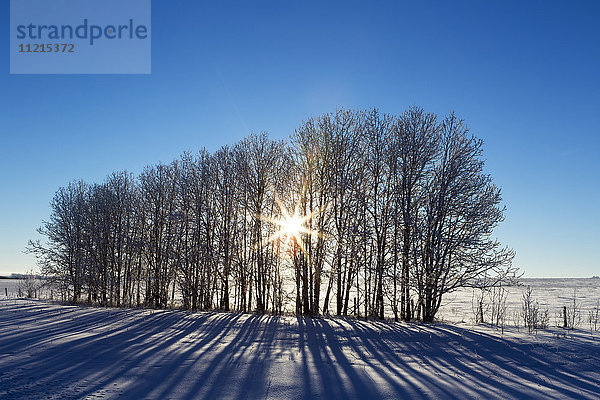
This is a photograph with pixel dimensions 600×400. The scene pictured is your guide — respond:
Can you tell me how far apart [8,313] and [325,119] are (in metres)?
20.8

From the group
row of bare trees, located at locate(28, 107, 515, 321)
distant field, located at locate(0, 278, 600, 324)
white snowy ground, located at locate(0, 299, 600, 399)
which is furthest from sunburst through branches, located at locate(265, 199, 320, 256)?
distant field, located at locate(0, 278, 600, 324)

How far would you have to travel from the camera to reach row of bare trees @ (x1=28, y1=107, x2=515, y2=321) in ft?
71.2

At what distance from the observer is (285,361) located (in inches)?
420

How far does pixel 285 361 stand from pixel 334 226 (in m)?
14.1

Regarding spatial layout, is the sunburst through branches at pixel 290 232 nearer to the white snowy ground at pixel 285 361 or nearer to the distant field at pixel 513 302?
the white snowy ground at pixel 285 361

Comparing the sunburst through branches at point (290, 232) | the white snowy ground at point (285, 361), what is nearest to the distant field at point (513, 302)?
the white snowy ground at point (285, 361)

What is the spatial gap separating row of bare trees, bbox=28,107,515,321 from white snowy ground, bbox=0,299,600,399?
5.31m

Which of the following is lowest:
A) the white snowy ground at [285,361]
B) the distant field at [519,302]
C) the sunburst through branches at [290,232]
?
the distant field at [519,302]

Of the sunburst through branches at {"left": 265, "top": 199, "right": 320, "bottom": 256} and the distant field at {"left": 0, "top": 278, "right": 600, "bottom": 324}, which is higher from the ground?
the sunburst through branches at {"left": 265, "top": 199, "right": 320, "bottom": 256}

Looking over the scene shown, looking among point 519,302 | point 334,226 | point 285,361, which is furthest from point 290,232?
point 519,302

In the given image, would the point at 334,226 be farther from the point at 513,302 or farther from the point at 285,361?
the point at 513,302

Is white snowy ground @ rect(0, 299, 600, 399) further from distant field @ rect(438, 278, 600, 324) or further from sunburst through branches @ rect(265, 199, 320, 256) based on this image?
sunburst through branches @ rect(265, 199, 320, 256)

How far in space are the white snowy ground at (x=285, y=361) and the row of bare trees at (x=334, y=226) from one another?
5.31m

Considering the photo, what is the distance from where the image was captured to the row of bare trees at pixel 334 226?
21.7 m
